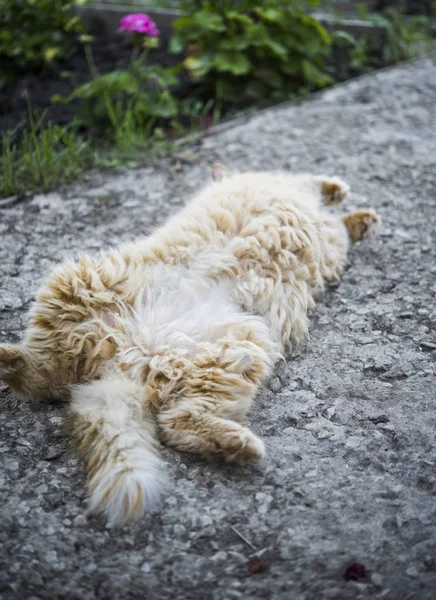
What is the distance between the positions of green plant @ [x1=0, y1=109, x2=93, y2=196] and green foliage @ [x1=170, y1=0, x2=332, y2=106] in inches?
60.3

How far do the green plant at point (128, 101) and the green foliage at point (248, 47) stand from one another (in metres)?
0.40

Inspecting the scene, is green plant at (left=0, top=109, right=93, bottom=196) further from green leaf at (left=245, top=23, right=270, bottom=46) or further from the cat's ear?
green leaf at (left=245, top=23, right=270, bottom=46)

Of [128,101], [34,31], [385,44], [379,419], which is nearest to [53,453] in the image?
[379,419]

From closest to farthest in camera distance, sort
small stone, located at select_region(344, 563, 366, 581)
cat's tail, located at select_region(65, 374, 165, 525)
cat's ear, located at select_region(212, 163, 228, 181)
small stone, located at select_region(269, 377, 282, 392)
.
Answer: small stone, located at select_region(344, 563, 366, 581), cat's tail, located at select_region(65, 374, 165, 525), small stone, located at select_region(269, 377, 282, 392), cat's ear, located at select_region(212, 163, 228, 181)

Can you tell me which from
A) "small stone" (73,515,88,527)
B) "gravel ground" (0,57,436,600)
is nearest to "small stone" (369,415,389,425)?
"gravel ground" (0,57,436,600)

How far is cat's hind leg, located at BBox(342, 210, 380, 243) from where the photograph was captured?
3.77 m

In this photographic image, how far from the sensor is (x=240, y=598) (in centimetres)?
195

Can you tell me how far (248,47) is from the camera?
5496 mm

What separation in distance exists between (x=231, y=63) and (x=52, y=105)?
158cm

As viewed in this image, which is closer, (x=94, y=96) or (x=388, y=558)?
(x=388, y=558)

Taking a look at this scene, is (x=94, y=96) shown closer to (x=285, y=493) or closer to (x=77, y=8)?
(x=77, y=8)

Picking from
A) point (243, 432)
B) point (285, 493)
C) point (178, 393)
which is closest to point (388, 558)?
point (285, 493)

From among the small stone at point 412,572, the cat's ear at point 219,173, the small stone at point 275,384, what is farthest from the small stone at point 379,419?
the cat's ear at point 219,173

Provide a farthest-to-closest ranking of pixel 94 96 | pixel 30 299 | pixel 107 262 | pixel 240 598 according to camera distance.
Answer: pixel 94 96 < pixel 30 299 < pixel 107 262 < pixel 240 598
